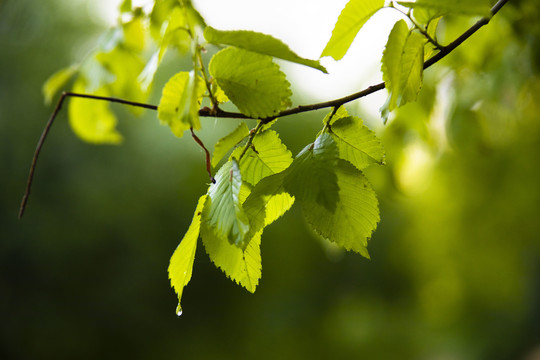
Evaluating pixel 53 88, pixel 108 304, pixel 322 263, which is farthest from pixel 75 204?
pixel 53 88

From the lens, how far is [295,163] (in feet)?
1.16

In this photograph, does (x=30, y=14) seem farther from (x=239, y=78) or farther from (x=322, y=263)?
(x=322, y=263)

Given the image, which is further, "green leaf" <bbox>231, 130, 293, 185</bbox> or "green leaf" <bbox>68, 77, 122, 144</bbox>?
"green leaf" <bbox>68, 77, 122, 144</bbox>

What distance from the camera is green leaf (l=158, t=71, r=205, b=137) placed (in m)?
0.33

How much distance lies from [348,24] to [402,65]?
56 mm

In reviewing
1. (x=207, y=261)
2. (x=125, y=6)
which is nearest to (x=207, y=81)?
(x=125, y=6)

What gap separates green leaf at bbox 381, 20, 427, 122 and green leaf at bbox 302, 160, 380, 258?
5cm

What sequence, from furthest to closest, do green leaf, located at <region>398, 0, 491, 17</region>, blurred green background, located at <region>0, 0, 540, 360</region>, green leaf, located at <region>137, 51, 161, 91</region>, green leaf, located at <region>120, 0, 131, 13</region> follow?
blurred green background, located at <region>0, 0, 540, 360</region> < green leaf, located at <region>120, 0, 131, 13</region> < green leaf, located at <region>137, 51, 161, 91</region> < green leaf, located at <region>398, 0, 491, 17</region>

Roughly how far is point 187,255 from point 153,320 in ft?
15.9

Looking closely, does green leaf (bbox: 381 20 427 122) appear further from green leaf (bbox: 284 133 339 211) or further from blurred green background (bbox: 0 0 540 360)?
blurred green background (bbox: 0 0 540 360)

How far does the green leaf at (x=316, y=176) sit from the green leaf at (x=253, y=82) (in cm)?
4

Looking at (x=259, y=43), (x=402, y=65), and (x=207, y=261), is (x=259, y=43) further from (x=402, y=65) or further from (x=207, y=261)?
(x=207, y=261)

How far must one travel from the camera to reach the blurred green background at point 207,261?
3.85 metres

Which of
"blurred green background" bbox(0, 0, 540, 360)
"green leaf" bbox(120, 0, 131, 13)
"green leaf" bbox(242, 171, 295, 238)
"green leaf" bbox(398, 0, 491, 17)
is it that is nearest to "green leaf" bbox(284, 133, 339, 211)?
"green leaf" bbox(242, 171, 295, 238)
